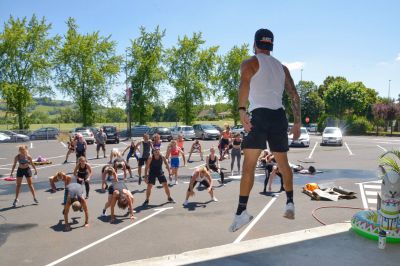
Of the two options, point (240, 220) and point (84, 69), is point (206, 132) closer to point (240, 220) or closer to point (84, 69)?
point (84, 69)

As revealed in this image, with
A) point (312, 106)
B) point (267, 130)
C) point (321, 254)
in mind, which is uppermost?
point (312, 106)

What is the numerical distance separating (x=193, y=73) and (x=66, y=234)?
43378 mm

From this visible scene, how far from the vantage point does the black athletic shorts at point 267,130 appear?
3.61 metres

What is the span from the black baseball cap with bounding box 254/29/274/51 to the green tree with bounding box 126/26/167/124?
4472cm

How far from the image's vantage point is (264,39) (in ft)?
12.4

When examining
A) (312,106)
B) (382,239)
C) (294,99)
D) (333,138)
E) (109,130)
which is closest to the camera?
(294,99)

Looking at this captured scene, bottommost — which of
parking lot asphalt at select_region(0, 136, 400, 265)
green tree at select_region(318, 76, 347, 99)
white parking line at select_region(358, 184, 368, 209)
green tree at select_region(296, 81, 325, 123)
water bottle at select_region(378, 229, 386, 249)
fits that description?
parking lot asphalt at select_region(0, 136, 400, 265)

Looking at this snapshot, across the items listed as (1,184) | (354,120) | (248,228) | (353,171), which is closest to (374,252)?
(248,228)

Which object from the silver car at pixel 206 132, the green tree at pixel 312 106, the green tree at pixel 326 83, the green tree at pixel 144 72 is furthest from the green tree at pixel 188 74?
the green tree at pixel 326 83

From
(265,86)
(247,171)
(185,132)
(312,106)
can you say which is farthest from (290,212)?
(312,106)

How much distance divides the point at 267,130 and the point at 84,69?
45452mm

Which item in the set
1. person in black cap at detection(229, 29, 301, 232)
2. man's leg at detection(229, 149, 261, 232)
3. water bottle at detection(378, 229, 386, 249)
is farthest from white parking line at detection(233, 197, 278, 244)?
person in black cap at detection(229, 29, 301, 232)

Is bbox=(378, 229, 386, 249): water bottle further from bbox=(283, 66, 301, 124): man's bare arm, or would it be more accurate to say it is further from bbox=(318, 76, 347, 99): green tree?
bbox=(318, 76, 347, 99): green tree

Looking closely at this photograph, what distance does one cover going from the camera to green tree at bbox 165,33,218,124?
5019 centimetres
